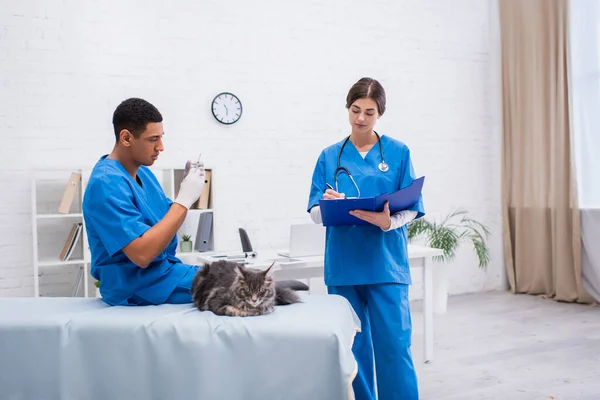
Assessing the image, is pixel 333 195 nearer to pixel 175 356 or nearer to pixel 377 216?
pixel 377 216

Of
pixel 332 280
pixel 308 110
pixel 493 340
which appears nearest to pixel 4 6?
pixel 308 110

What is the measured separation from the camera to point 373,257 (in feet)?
7.07

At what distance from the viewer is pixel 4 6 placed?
359 cm

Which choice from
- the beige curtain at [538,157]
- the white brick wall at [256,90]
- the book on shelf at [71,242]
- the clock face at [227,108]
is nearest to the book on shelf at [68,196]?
the book on shelf at [71,242]

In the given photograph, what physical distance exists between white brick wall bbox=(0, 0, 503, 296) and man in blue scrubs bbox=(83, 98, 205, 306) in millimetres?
2108

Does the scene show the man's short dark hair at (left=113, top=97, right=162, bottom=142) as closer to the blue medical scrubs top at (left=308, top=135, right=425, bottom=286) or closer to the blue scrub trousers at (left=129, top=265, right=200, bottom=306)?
the blue scrub trousers at (left=129, top=265, right=200, bottom=306)

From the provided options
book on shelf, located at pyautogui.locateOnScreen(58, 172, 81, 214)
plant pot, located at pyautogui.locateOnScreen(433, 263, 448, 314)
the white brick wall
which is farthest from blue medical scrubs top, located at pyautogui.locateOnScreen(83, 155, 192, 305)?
plant pot, located at pyautogui.locateOnScreen(433, 263, 448, 314)

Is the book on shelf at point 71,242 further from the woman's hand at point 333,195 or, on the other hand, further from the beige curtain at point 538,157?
the beige curtain at point 538,157

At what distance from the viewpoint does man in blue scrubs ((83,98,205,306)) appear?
1669 millimetres

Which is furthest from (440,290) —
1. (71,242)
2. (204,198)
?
(71,242)

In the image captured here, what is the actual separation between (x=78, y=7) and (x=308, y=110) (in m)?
1.82

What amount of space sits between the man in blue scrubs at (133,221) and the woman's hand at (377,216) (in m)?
0.57

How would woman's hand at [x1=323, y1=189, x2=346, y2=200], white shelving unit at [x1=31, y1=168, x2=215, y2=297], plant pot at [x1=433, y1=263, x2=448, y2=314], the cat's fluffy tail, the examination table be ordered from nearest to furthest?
the examination table
the cat's fluffy tail
woman's hand at [x1=323, y1=189, x2=346, y2=200]
white shelving unit at [x1=31, y1=168, x2=215, y2=297]
plant pot at [x1=433, y1=263, x2=448, y2=314]

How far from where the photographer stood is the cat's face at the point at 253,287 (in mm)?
1615
